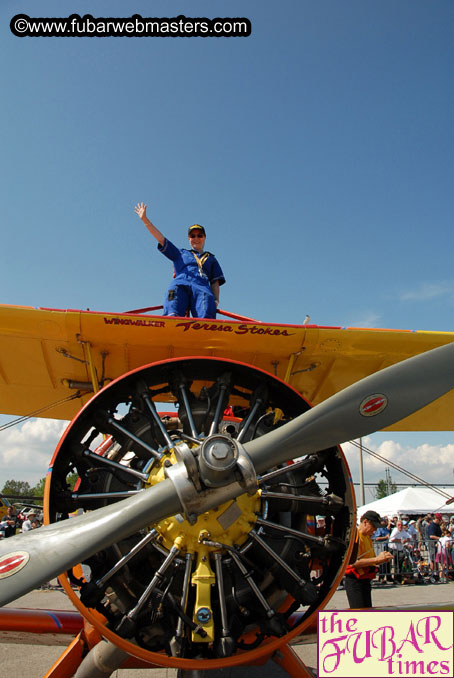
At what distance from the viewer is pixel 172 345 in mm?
3693

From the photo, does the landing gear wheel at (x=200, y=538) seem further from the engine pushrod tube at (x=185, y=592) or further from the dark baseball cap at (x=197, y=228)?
the dark baseball cap at (x=197, y=228)

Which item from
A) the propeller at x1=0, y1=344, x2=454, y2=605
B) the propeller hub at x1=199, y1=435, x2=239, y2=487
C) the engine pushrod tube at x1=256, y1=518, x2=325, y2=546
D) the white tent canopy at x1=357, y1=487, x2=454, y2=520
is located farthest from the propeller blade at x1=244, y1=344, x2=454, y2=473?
the white tent canopy at x1=357, y1=487, x2=454, y2=520

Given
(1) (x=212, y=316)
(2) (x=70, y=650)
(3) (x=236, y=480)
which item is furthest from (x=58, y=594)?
(3) (x=236, y=480)

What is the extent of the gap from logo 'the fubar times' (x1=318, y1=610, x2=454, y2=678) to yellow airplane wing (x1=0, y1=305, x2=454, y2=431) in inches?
65.4

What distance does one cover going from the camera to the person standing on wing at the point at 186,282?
4.32 metres

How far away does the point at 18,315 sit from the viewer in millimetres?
3432

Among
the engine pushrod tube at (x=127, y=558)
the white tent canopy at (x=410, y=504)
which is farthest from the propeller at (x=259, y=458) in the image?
the white tent canopy at (x=410, y=504)

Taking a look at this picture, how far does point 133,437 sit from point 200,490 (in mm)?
862

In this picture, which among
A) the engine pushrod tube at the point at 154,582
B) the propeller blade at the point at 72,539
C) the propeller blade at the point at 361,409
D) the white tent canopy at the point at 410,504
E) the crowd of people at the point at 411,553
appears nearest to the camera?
the propeller blade at the point at 72,539

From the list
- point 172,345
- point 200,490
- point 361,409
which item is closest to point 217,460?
point 200,490

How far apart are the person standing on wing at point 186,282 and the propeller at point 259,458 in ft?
6.28

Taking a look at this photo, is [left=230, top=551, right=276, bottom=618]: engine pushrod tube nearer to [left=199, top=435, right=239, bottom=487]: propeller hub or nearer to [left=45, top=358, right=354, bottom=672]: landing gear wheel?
[left=45, top=358, right=354, bottom=672]: landing gear wheel

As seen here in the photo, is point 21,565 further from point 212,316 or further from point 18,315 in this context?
Result: point 212,316

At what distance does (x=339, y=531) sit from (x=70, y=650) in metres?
2.14
